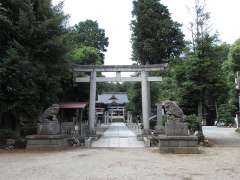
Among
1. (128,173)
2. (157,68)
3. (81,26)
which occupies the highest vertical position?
(81,26)

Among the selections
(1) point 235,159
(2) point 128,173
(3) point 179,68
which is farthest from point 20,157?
(3) point 179,68

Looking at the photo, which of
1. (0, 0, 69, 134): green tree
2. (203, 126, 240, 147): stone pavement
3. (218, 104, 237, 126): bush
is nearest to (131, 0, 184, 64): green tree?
(218, 104, 237, 126): bush

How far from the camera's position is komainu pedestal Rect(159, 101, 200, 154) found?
13523mm

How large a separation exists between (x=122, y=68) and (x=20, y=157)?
1201 centimetres

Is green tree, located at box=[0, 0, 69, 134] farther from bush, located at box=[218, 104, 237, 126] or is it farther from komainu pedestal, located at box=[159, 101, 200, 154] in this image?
Answer: bush, located at box=[218, 104, 237, 126]

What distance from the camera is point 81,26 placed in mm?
49875

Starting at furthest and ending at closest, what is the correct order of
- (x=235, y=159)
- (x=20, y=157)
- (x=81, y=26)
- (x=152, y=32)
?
(x=81, y=26), (x=152, y=32), (x=20, y=157), (x=235, y=159)

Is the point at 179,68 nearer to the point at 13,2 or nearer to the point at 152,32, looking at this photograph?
the point at 13,2

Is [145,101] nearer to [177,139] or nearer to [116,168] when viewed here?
[177,139]

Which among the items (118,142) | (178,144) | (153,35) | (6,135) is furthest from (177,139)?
(153,35)

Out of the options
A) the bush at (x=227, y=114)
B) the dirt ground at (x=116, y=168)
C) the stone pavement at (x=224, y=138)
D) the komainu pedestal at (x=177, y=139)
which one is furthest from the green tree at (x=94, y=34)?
the dirt ground at (x=116, y=168)

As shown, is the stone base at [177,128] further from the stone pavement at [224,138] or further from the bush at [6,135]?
the bush at [6,135]

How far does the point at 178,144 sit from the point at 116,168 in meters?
4.98

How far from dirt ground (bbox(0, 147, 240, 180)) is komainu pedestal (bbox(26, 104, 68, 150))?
8.39 feet
